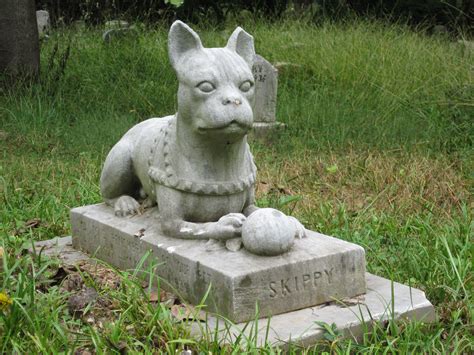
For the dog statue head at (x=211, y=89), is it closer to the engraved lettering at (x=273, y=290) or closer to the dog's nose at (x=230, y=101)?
the dog's nose at (x=230, y=101)

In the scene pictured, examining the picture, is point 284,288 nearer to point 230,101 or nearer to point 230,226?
point 230,226

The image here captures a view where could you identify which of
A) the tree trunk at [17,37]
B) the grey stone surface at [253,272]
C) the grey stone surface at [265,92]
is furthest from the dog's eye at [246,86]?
the tree trunk at [17,37]

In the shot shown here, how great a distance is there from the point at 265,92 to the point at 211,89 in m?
5.28

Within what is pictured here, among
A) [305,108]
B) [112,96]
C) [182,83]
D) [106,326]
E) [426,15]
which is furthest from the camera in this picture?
[426,15]

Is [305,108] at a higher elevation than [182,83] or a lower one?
lower

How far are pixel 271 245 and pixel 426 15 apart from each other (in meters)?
15.3

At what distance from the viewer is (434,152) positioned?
764cm

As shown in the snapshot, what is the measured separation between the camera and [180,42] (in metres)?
3.96

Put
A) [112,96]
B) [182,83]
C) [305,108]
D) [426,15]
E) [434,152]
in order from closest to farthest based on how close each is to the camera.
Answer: [182,83]
[434,152]
[305,108]
[112,96]
[426,15]

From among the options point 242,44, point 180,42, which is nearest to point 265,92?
point 242,44

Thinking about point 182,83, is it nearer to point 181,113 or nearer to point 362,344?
point 181,113

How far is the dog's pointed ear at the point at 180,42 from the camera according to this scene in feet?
12.8

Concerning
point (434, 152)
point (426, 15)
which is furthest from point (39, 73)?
point (426, 15)

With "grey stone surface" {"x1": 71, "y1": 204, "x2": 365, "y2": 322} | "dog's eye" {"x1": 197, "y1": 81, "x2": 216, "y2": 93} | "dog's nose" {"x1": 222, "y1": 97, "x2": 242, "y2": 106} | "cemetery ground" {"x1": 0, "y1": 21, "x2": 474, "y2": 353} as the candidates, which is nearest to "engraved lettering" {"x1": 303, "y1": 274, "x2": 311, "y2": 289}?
"grey stone surface" {"x1": 71, "y1": 204, "x2": 365, "y2": 322}
